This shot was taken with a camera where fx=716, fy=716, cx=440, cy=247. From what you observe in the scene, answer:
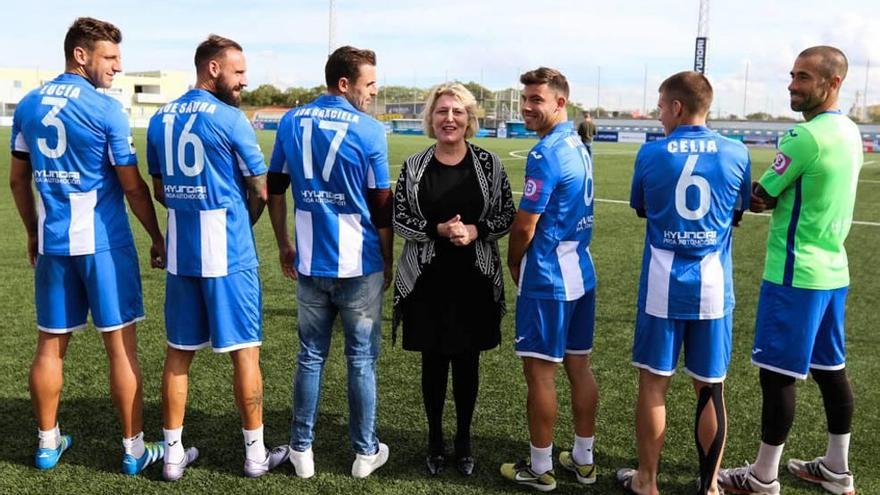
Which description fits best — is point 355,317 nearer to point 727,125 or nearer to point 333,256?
point 333,256

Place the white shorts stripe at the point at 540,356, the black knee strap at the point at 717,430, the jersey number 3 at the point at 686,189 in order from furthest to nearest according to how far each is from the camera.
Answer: the white shorts stripe at the point at 540,356, the black knee strap at the point at 717,430, the jersey number 3 at the point at 686,189

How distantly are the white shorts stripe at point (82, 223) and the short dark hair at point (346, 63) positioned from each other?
1.23 metres

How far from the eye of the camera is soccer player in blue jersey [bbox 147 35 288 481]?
3162 millimetres

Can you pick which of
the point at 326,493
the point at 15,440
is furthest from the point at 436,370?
the point at 15,440

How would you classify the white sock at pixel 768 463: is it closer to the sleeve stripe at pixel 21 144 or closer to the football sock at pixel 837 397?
the football sock at pixel 837 397

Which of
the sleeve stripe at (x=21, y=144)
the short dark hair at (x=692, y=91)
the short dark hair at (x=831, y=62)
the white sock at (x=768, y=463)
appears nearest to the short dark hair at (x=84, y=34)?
the sleeve stripe at (x=21, y=144)

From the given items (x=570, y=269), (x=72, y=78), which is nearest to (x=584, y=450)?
(x=570, y=269)

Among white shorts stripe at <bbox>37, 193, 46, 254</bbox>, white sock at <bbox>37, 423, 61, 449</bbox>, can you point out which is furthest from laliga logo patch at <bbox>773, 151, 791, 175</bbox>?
white sock at <bbox>37, 423, 61, 449</bbox>

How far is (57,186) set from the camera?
129 inches

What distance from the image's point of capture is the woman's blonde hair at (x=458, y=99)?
10.7 feet

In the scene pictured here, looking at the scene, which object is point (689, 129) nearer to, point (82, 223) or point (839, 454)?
point (839, 454)

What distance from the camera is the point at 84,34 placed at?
327 centimetres

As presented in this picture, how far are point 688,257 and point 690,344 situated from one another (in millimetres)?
400

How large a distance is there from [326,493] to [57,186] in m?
1.87
